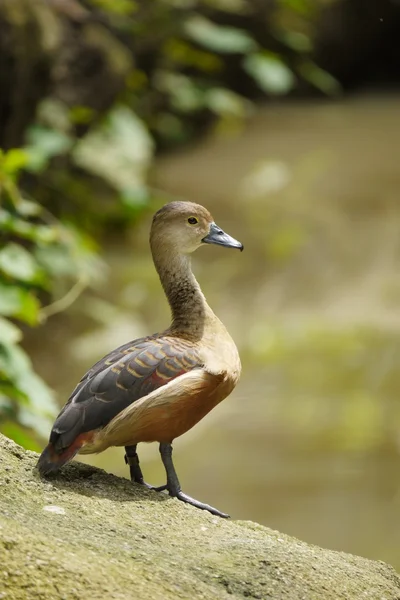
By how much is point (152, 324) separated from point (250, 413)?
1049 millimetres

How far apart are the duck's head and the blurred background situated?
4.10ft

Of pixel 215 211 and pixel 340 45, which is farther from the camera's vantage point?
pixel 340 45

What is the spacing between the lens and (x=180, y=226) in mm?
2385

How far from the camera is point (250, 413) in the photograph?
16.0ft

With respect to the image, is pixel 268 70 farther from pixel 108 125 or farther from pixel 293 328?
pixel 293 328

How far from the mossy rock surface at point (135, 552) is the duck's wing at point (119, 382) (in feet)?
0.49

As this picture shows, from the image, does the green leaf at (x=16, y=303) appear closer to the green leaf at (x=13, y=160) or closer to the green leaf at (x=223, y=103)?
the green leaf at (x=13, y=160)

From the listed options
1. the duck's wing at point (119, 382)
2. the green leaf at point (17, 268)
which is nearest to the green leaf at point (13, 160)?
the green leaf at point (17, 268)

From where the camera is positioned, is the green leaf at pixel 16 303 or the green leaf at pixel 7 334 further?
the green leaf at pixel 16 303

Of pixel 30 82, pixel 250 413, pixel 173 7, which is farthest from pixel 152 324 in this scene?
pixel 173 7

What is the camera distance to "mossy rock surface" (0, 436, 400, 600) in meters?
1.74

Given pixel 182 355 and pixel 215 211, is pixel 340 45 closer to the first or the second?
pixel 215 211

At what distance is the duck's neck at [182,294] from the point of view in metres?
2.40

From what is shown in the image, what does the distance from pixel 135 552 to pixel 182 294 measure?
72cm
